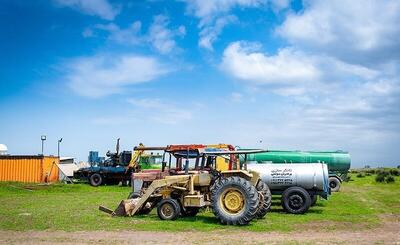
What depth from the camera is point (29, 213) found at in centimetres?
1902

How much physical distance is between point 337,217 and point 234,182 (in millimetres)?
5039

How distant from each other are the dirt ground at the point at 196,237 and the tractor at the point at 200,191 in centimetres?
178

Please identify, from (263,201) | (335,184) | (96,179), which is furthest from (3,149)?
(263,201)

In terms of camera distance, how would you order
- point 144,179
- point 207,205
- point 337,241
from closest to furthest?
point 337,241 → point 207,205 → point 144,179

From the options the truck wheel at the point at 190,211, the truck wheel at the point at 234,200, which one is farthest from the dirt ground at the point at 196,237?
the truck wheel at the point at 190,211

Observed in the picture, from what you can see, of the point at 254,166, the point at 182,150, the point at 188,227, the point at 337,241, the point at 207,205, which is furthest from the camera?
the point at 254,166

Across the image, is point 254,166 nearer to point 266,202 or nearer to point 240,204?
point 266,202

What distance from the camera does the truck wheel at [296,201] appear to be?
2045 cm

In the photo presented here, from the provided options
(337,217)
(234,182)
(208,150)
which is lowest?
(337,217)

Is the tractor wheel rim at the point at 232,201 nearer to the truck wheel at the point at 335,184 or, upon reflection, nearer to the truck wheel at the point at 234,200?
the truck wheel at the point at 234,200

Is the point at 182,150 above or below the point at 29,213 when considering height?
above

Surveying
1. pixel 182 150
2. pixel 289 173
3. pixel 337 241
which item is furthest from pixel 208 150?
pixel 337 241

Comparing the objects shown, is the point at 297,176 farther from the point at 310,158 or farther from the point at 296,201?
the point at 310,158

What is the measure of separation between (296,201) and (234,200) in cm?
547
